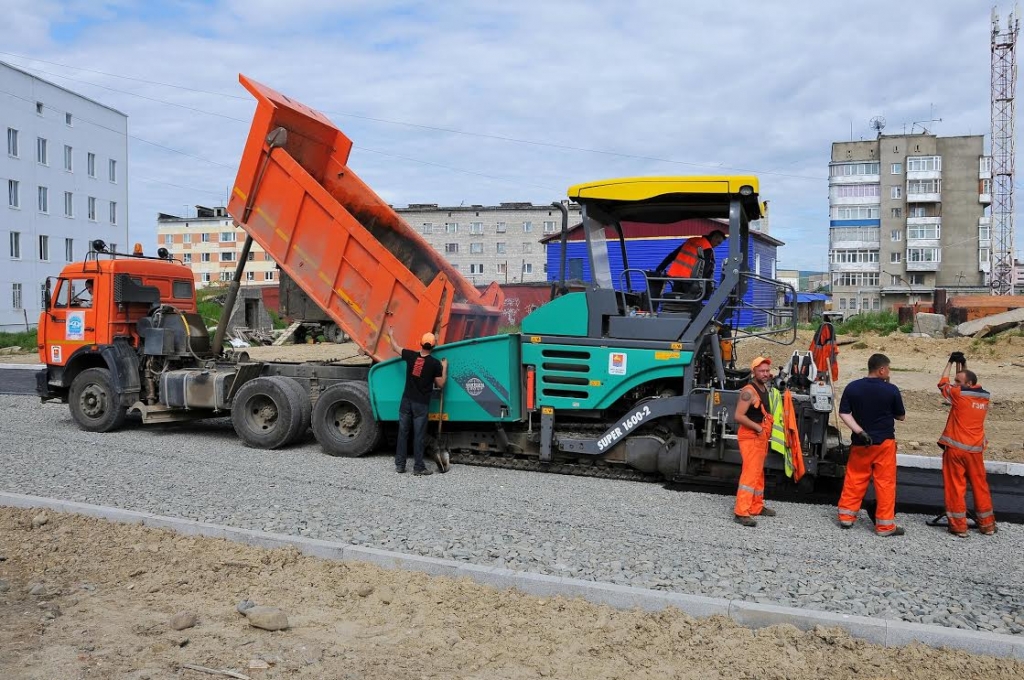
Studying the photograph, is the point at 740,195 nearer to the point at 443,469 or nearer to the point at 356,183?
the point at 443,469

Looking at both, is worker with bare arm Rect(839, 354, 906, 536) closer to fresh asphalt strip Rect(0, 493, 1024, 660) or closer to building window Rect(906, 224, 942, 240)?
fresh asphalt strip Rect(0, 493, 1024, 660)

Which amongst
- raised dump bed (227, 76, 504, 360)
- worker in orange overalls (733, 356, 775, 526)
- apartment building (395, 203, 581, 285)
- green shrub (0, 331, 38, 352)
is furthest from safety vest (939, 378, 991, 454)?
apartment building (395, 203, 581, 285)

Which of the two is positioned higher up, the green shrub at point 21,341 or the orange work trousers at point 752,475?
the green shrub at point 21,341

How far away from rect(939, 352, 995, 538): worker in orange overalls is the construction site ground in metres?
2.64

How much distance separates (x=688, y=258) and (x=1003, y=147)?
2624 inches

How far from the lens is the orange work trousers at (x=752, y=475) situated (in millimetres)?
6809

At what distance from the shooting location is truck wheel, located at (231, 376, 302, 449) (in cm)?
984

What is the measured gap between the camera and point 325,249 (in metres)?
9.55

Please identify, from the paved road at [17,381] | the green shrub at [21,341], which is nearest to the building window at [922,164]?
the green shrub at [21,341]

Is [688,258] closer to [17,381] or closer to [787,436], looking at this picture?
[787,436]

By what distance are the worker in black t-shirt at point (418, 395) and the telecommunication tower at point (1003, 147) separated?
63.4 metres

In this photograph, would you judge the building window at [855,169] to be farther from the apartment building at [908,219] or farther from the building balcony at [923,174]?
the building balcony at [923,174]

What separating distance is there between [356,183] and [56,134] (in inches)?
1650

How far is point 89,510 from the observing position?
6.71m
